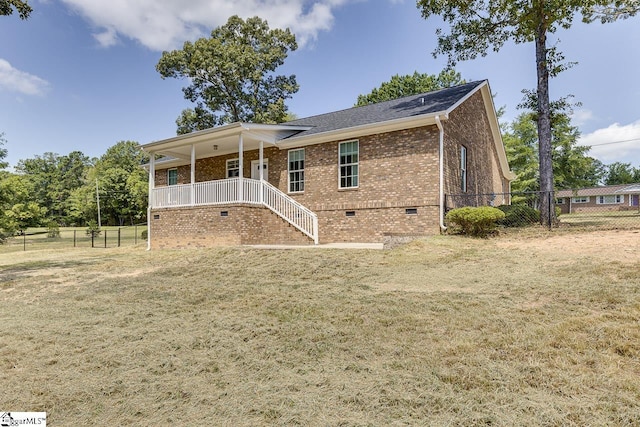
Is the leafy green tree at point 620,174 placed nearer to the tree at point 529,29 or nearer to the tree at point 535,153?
the tree at point 535,153

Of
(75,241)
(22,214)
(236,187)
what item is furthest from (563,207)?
(22,214)

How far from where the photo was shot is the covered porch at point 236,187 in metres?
13.4

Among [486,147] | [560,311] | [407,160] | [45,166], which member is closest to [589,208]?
[486,147]

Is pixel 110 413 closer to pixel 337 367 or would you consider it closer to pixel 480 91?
pixel 337 367

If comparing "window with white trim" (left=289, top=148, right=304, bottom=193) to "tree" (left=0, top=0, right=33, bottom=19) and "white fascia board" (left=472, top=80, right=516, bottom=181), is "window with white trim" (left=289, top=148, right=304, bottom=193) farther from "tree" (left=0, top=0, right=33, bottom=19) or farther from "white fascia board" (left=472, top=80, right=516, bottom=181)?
"tree" (left=0, top=0, right=33, bottom=19)

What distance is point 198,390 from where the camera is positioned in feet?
9.46

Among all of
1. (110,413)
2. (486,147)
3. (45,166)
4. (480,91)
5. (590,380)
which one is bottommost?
(110,413)

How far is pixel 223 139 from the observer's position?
14.4m

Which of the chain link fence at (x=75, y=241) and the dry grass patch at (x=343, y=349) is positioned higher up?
the dry grass patch at (x=343, y=349)

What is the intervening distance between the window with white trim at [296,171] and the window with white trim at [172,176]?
8.46m

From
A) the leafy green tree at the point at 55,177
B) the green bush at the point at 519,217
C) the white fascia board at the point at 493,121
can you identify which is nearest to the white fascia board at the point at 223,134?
the white fascia board at the point at 493,121

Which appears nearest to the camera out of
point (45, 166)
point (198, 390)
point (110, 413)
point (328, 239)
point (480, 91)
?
point (110, 413)

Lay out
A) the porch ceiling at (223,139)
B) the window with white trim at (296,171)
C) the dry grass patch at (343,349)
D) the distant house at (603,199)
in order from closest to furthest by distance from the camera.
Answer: the dry grass patch at (343,349)
the porch ceiling at (223,139)
the window with white trim at (296,171)
the distant house at (603,199)

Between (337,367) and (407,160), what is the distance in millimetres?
10136
